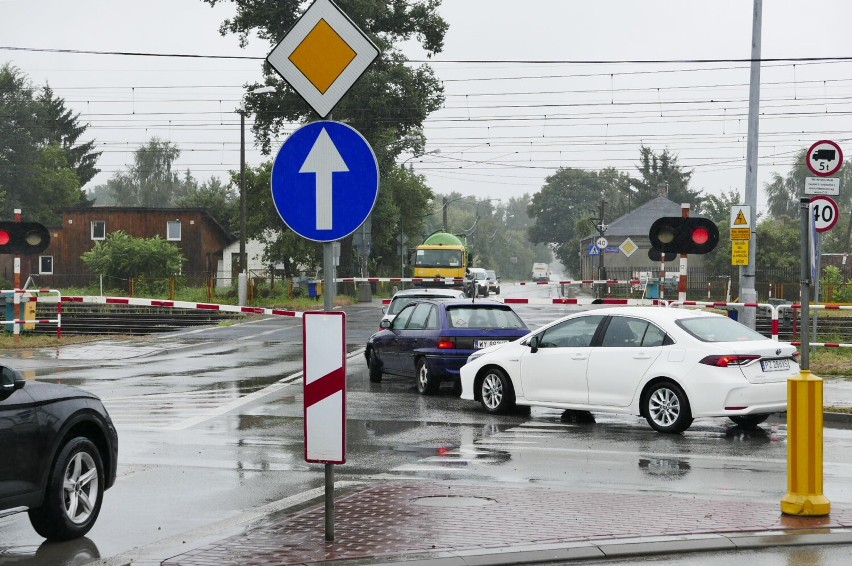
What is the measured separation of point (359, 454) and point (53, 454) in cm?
473

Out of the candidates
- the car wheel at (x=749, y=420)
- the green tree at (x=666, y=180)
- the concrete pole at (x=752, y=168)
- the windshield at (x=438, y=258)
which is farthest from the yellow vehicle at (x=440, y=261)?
the green tree at (x=666, y=180)

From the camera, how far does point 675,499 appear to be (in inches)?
371

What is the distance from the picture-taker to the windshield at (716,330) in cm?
1409

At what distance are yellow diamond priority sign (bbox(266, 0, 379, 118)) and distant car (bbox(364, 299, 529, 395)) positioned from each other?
35.4 feet

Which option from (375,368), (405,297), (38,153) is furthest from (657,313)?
(38,153)

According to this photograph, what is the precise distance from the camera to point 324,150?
757 centimetres

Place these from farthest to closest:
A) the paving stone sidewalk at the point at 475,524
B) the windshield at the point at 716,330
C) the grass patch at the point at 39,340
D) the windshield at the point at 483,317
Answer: the grass patch at the point at 39,340, the windshield at the point at 483,317, the windshield at the point at 716,330, the paving stone sidewalk at the point at 475,524

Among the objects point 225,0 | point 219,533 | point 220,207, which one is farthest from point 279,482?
point 220,207

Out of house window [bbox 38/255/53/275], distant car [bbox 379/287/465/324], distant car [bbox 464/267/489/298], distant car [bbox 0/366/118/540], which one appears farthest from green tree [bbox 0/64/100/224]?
distant car [bbox 0/366/118/540]

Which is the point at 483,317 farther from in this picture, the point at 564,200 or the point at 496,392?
the point at 564,200

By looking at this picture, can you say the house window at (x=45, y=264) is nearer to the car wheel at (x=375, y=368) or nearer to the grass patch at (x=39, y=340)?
the grass patch at (x=39, y=340)

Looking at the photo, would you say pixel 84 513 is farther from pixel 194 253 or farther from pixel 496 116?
pixel 194 253

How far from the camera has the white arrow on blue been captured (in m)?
7.54

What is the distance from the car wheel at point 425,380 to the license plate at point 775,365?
5.95 m
